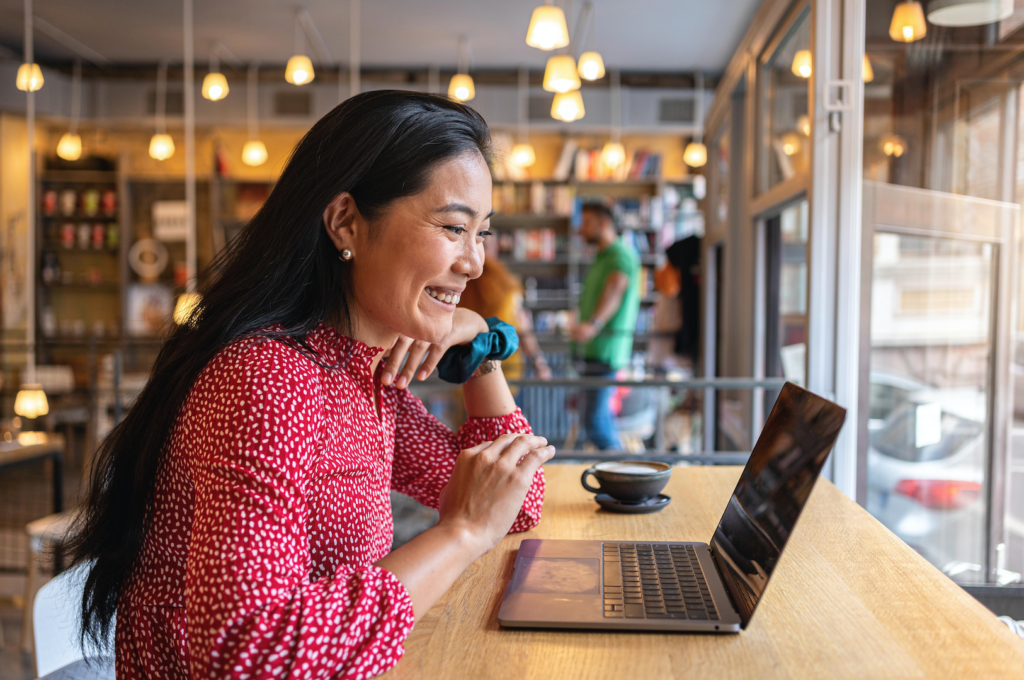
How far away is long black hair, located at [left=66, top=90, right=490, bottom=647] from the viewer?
3.08 feet

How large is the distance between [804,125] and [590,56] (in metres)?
2.60

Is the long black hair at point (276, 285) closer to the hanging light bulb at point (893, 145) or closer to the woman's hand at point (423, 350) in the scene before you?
the woman's hand at point (423, 350)

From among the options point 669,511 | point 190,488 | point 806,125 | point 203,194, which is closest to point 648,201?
point 203,194

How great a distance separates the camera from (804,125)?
2.25 meters

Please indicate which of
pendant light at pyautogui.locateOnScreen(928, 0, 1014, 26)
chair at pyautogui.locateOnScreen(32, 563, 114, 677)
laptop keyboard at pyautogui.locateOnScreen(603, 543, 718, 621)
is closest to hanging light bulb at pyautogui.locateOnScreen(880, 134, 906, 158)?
pendant light at pyautogui.locateOnScreen(928, 0, 1014, 26)

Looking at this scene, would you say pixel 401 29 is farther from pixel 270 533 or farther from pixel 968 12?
pixel 270 533

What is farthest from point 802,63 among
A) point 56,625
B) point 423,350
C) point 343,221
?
point 56,625

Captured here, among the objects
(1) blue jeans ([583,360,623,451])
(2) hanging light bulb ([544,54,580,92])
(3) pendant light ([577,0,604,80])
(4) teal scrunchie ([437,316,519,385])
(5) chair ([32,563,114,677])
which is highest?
(3) pendant light ([577,0,604,80])

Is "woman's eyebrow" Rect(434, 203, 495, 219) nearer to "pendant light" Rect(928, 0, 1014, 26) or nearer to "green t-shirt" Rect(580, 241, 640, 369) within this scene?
"pendant light" Rect(928, 0, 1014, 26)

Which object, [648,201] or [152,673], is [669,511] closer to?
[152,673]

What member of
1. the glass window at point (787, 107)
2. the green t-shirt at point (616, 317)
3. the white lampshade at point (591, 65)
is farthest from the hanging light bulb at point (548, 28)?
the green t-shirt at point (616, 317)

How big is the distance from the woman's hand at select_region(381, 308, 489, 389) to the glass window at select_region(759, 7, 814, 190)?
1.28m

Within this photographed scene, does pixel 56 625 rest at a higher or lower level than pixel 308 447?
lower

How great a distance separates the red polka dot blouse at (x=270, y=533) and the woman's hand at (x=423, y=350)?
114mm
